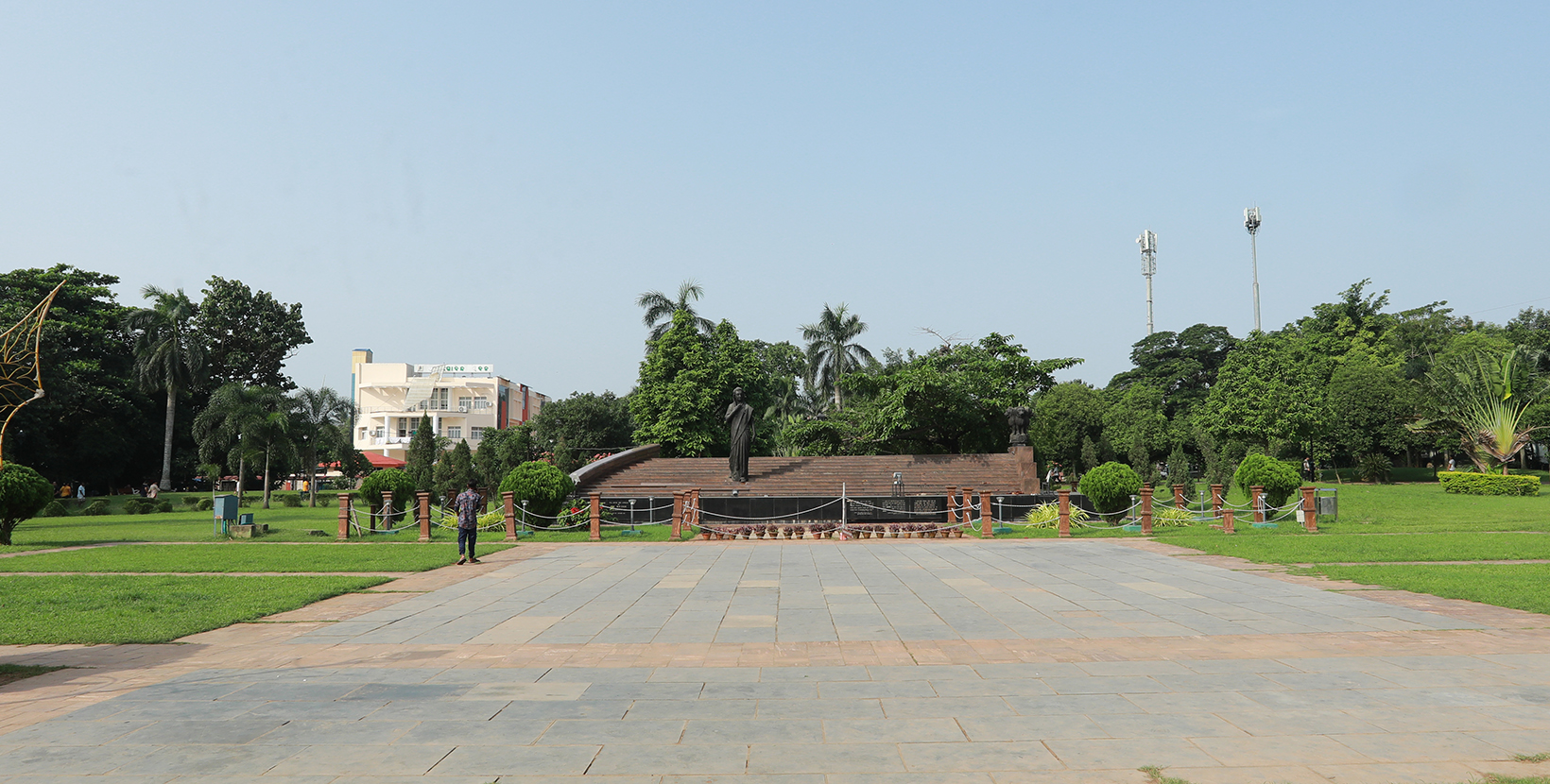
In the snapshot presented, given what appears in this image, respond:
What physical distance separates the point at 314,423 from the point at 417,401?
41091 mm

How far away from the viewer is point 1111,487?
2177 cm

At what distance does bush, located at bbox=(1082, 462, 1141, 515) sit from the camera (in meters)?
21.7

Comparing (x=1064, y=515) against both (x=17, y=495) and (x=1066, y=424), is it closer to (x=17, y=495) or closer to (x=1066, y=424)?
(x=17, y=495)

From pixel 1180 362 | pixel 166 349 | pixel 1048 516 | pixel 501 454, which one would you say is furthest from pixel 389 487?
pixel 1180 362

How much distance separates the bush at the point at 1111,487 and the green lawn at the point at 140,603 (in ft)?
56.0

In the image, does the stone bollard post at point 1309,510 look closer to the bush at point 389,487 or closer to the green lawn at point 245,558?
the green lawn at point 245,558

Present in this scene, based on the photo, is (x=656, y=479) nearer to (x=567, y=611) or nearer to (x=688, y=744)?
(x=567, y=611)

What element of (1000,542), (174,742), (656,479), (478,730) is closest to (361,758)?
(478,730)

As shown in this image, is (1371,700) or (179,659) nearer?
(1371,700)

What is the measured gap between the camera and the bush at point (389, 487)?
21609mm

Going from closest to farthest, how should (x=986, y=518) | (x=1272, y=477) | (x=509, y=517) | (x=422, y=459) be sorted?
(x=509, y=517), (x=986, y=518), (x=1272, y=477), (x=422, y=459)

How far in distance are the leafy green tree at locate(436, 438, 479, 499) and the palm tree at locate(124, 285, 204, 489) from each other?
49.0 feet

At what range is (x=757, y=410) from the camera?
38750 mm

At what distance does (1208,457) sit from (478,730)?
1622 inches
